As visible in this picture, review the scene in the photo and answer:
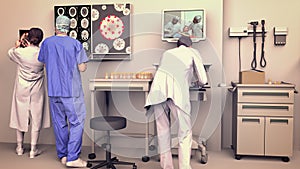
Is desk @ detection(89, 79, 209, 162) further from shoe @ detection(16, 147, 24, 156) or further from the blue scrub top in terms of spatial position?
shoe @ detection(16, 147, 24, 156)

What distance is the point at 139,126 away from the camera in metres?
4.20

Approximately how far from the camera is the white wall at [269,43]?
13.1 feet

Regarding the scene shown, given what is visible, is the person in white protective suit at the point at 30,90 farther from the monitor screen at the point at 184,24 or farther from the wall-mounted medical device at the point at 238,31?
the wall-mounted medical device at the point at 238,31

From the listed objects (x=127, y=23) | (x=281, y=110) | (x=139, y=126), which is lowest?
(x=139, y=126)

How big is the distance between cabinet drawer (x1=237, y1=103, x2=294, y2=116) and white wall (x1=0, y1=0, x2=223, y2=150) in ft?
1.87

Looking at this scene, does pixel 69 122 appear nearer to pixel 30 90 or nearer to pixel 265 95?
pixel 30 90

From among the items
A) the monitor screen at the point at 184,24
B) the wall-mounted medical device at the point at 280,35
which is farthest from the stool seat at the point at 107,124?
the wall-mounted medical device at the point at 280,35

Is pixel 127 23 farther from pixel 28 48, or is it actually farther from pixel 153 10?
pixel 28 48

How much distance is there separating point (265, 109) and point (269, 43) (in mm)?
1017

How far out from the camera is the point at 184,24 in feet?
12.8

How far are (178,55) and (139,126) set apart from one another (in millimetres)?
1578

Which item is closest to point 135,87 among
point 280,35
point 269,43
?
point 269,43

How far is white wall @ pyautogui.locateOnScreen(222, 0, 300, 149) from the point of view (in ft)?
13.1

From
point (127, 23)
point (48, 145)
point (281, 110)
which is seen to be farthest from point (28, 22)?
point (281, 110)
